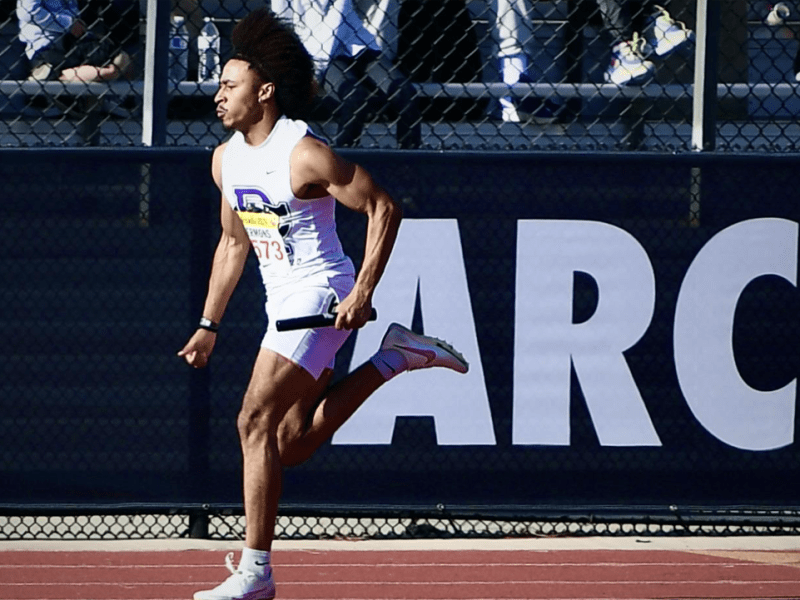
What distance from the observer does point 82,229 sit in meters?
5.78

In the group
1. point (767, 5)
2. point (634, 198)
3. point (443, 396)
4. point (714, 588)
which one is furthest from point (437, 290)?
point (767, 5)

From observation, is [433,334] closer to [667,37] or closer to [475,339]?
[475,339]

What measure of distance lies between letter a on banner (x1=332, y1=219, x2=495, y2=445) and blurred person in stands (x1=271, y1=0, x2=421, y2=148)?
0.55 meters

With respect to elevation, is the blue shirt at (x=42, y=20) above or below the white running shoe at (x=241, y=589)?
above

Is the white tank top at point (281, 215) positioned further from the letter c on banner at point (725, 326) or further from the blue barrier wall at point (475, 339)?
the letter c on banner at point (725, 326)

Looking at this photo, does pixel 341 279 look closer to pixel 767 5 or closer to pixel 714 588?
pixel 714 588

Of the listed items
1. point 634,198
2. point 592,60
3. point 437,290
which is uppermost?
point 592,60

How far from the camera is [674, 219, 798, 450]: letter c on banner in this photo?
5840 mm

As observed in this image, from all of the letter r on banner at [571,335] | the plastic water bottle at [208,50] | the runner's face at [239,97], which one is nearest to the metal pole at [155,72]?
the plastic water bottle at [208,50]

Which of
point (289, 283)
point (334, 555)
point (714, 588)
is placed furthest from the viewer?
point (334, 555)

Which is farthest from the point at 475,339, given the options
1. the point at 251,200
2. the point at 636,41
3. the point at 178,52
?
the point at 178,52

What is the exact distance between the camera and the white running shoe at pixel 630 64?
644 cm

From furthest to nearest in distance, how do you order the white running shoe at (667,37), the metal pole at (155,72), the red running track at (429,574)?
the white running shoe at (667,37), the metal pole at (155,72), the red running track at (429,574)

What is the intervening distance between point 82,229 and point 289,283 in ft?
5.79
